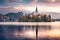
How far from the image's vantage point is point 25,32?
181cm

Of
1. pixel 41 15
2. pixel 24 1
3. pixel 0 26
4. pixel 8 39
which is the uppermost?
pixel 24 1

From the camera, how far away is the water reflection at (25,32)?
5.90ft

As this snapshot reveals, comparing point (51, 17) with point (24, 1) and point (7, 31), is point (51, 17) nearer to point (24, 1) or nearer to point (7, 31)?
point (24, 1)

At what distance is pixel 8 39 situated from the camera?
5.90 ft

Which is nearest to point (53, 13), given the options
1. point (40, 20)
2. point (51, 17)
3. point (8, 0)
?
point (51, 17)

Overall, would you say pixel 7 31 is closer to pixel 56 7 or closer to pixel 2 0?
pixel 2 0

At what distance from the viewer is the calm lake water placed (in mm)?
1794

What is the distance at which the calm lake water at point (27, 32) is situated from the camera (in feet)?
5.89

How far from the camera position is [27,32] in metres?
1.81

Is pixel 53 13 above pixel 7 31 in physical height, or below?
above

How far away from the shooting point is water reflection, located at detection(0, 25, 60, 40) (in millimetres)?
1797

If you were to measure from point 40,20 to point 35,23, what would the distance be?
6 centimetres

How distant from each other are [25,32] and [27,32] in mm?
22

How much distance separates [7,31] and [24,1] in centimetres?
37
